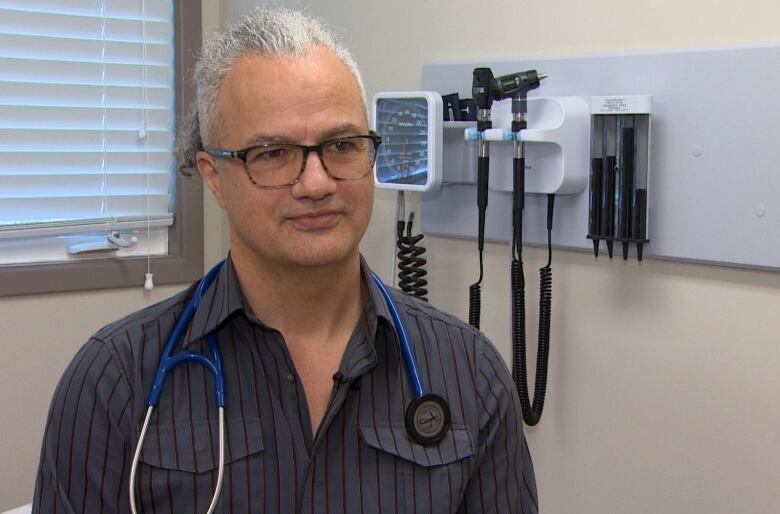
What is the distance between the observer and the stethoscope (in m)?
1.08

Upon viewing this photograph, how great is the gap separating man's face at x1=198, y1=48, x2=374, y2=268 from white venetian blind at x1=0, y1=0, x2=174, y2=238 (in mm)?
926

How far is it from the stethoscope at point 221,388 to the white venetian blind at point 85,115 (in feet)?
2.83

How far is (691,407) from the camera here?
4.33ft

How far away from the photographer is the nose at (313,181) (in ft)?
3.49

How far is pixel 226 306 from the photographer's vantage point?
45.2 inches

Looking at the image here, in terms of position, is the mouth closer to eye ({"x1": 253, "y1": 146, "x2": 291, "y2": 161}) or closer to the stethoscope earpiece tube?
eye ({"x1": 253, "y1": 146, "x2": 291, "y2": 161})

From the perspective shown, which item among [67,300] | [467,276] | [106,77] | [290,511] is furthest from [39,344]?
[290,511]

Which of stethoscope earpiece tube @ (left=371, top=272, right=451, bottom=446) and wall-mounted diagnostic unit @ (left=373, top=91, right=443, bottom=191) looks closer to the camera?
stethoscope earpiece tube @ (left=371, top=272, right=451, bottom=446)

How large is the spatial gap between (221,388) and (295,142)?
1.00 feet

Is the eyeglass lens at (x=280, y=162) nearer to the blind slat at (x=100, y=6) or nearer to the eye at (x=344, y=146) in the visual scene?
the eye at (x=344, y=146)

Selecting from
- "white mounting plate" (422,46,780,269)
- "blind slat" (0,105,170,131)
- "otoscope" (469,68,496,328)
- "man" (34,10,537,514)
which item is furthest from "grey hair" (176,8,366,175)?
"blind slat" (0,105,170,131)

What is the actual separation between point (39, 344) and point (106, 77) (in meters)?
0.58

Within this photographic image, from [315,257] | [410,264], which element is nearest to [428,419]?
[315,257]

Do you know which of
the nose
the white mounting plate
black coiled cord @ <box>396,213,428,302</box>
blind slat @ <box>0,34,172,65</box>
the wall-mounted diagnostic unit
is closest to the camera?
the nose
